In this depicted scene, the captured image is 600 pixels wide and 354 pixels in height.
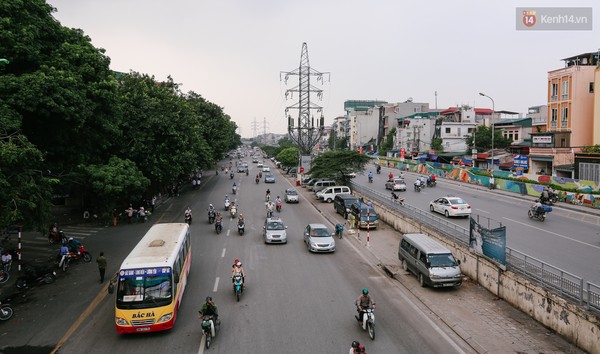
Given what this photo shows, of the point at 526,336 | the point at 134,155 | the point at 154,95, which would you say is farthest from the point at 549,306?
the point at 154,95

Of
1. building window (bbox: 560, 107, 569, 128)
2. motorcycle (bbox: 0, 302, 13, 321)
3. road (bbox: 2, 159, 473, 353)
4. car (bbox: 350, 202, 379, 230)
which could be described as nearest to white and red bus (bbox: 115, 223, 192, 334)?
road (bbox: 2, 159, 473, 353)

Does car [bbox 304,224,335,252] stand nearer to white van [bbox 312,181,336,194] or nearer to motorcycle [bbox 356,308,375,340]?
motorcycle [bbox 356,308,375,340]

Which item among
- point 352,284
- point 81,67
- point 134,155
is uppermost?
point 81,67

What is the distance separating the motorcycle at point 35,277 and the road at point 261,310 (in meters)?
0.53

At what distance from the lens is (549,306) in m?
13.4

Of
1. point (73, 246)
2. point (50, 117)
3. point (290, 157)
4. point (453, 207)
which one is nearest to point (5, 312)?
point (73, 246)

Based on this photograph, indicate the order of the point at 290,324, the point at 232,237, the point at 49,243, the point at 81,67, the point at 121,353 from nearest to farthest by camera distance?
the point at 121,353 < the point at 290,324 < the point at 81,67 < the point at 49,243 < the point at 232,237

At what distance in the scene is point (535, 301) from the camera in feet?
46.4

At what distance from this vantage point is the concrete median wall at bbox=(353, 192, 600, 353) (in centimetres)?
1187

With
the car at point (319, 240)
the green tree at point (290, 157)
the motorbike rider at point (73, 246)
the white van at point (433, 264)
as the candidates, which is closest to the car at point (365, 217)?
the car at point (319, 240)

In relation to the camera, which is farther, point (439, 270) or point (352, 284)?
point (352, 284)

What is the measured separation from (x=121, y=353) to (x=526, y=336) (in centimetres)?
1192

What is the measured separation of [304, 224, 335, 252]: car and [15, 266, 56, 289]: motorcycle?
40.7ft

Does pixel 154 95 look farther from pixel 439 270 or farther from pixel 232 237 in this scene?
pixel 439 270
